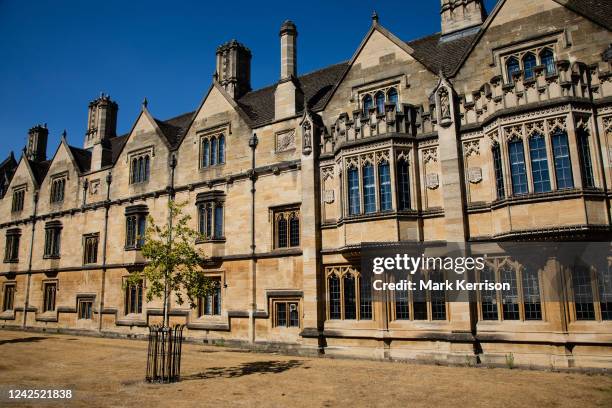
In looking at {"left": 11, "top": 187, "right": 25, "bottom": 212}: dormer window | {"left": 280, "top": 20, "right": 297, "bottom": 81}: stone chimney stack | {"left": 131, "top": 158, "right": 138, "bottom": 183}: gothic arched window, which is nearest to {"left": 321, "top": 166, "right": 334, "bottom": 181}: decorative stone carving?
{"left": 280, "top": 20, "right": 297, "bottom": 81}: stone chimney stack

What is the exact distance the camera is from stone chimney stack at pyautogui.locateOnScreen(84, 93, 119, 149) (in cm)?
3656

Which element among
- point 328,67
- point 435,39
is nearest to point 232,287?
point 328,67

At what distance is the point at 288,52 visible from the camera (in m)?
23.5

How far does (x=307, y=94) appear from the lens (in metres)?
24.9

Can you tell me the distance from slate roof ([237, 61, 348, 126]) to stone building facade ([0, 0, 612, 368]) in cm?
14

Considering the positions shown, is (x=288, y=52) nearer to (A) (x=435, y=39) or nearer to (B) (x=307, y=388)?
(A) (x=435, y=39)

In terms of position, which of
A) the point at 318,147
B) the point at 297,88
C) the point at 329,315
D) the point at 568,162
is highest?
the point at 297,88

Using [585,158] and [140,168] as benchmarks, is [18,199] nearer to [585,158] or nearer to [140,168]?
[140,168]

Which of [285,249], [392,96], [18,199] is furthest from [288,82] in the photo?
[18,199]

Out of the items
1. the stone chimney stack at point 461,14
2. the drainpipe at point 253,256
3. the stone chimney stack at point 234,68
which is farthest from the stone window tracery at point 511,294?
the stone chimney stack at point 234,68

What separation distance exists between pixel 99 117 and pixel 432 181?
2910cm

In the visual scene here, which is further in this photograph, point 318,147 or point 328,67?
point 328,67

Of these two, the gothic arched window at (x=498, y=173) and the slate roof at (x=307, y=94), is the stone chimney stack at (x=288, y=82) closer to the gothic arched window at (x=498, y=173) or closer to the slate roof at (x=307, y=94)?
the slate roof at (x=307, y=94)

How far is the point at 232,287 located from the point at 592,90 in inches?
693
